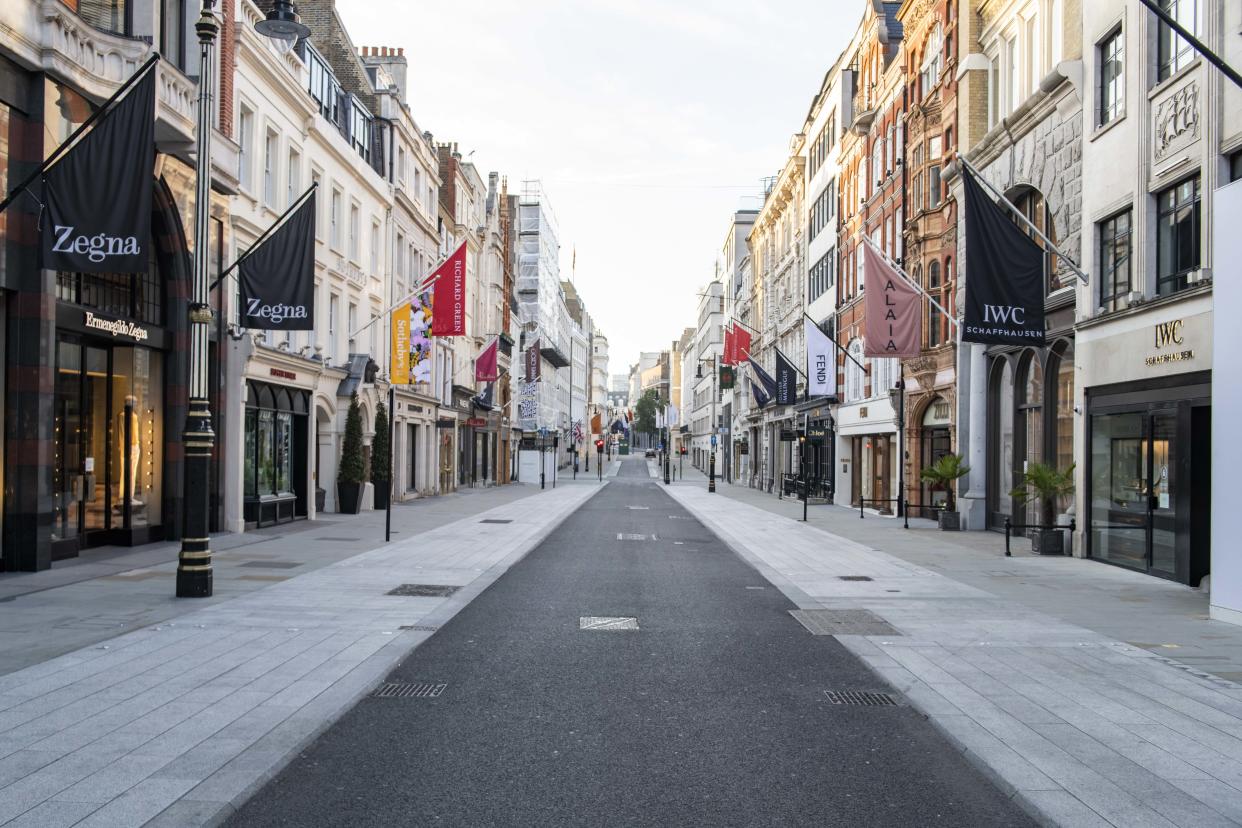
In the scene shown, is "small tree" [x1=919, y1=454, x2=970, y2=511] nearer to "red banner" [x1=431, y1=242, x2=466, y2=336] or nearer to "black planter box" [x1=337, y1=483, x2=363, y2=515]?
"red banner" [x1=431, y1=242, x2=466, y2=336]

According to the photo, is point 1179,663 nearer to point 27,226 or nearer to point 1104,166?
point 1104,166

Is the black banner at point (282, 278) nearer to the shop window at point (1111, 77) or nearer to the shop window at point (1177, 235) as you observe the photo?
the shop window at point (1177, 235)

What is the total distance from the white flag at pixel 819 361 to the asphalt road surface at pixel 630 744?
23.5m

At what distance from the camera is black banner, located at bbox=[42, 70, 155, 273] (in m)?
12.1

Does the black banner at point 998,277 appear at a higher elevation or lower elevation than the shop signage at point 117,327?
higher

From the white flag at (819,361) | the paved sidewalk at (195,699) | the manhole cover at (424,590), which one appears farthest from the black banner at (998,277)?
the white flag at (819,361)

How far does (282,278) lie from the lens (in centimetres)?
1841

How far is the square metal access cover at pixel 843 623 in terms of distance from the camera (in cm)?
1168

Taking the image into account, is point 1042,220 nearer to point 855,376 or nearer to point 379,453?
point 855,376

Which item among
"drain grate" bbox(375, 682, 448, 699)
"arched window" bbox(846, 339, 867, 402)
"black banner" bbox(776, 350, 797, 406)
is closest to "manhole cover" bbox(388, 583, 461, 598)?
"drain grate" bbox(375, 682, 448, 699)

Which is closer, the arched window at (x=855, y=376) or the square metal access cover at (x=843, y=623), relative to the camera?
the square metal access cover at (x=843, y=623)

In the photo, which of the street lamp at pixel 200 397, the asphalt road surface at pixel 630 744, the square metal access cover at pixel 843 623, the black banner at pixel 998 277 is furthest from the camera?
the black banner at pixel 998 277

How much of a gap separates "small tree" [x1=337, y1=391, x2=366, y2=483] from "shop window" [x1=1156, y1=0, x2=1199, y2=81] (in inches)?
940

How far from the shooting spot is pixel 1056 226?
70.3ft
